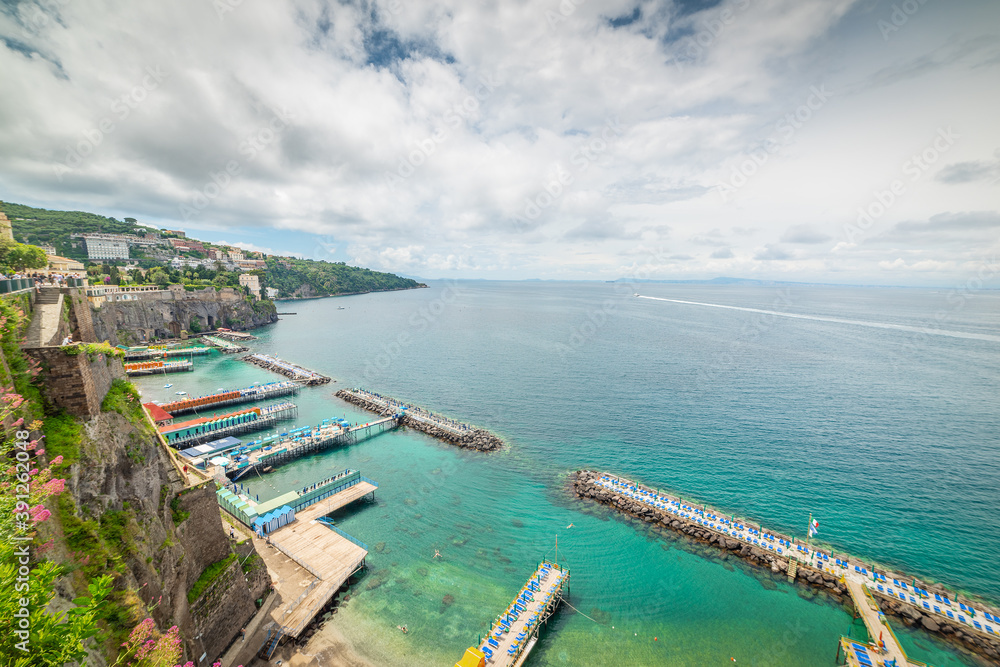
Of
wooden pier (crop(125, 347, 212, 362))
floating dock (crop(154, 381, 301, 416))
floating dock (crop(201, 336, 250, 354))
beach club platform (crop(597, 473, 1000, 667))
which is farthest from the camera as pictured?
floating dock (crop(201, 336, 250, 354))

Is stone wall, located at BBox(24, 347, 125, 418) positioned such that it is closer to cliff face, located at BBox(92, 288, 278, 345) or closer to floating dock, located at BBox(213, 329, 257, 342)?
cliff face, located at BBox(92, 288, 278, 345)

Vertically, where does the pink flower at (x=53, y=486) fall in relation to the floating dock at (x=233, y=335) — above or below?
above

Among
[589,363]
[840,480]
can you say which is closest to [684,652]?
[840,480]

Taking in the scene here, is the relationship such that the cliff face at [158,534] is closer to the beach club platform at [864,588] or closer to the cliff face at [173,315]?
the beach club platform at [864,588]

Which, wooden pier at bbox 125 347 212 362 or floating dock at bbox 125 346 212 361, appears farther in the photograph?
floating dock at bbox 125 346 212 361

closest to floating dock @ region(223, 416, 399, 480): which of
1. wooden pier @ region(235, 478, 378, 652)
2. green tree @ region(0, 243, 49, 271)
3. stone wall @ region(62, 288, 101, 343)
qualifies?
wooden pier @ region(235, 478, 378, 652)

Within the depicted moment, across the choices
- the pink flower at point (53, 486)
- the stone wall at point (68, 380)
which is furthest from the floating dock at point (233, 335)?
the pink flower at point (53, 486)

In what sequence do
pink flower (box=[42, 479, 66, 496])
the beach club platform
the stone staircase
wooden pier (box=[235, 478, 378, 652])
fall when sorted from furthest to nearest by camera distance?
wooden pier (box=[235, 478, 378, 652])
the beach club platform
the stone staircase
pink flower (box=[42, 479, 66, 496])
